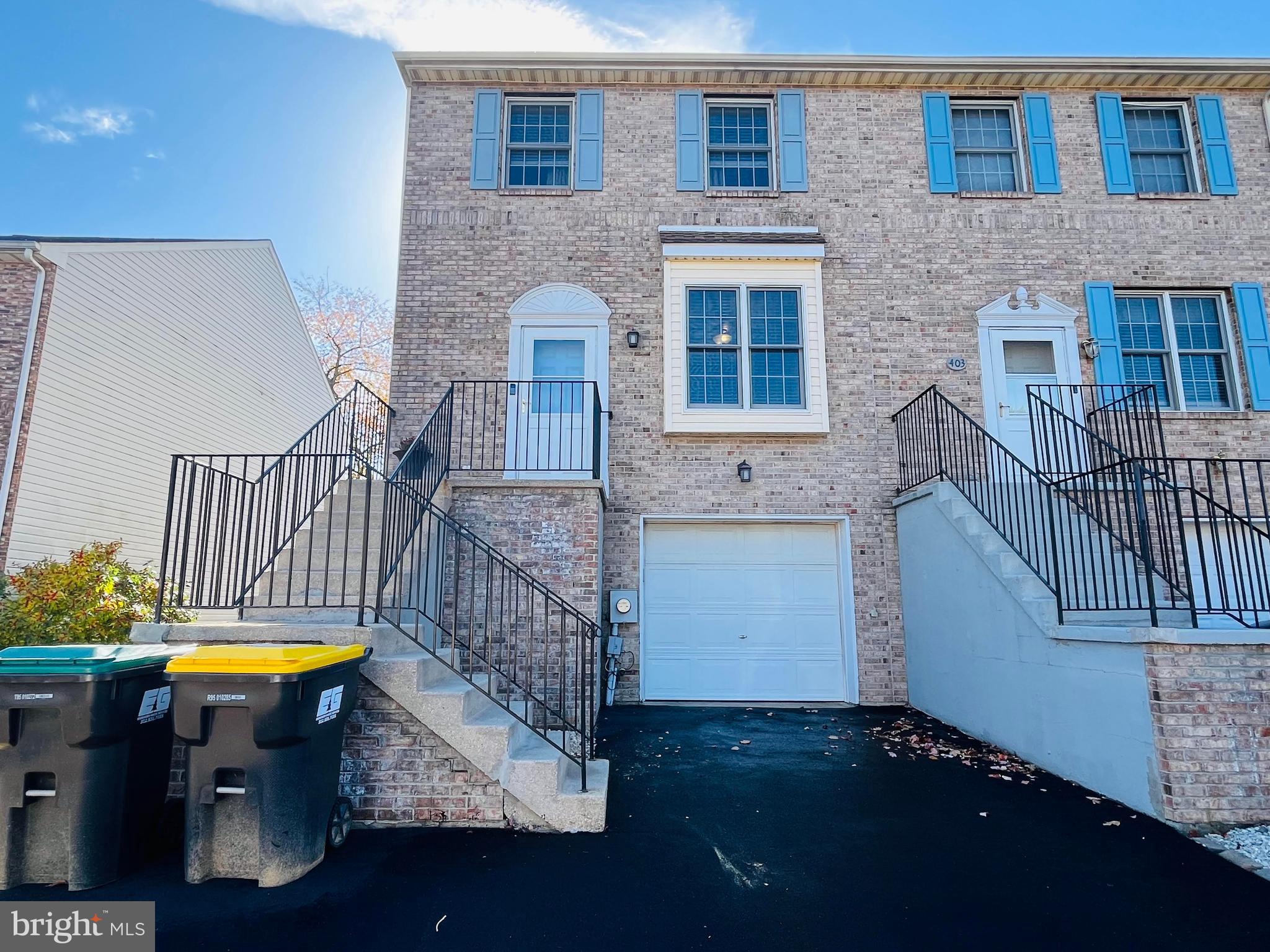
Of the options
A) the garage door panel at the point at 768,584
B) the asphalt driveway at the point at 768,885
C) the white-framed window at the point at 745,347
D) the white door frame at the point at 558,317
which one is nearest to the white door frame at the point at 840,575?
the garage door panel at the point at 768,584

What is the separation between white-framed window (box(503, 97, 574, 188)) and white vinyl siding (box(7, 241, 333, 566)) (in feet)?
19.2

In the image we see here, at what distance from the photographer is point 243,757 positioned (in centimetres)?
306

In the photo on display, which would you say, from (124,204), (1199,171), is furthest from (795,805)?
(124,204)

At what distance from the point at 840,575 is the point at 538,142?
22.4 ft

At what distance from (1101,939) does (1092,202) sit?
882cm

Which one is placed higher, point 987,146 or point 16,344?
point 987,146

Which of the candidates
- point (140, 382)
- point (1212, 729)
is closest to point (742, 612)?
point (1212, 729)

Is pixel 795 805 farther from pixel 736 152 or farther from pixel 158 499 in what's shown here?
pixel 158 499

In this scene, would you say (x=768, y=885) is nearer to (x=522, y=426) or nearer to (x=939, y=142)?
(x=522, y=426)

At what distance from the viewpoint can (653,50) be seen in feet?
27.7

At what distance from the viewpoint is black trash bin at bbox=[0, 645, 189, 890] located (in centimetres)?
303

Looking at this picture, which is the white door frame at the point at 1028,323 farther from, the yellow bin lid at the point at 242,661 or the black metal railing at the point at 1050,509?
the yellow bin lid at the point at 242,661

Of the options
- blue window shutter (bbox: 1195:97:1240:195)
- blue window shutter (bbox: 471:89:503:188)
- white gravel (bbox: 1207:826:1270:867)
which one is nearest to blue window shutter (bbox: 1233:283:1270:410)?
blue window shutter (bbox: 1195:97:1240:195)

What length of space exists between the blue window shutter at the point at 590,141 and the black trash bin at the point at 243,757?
712 centimetres
